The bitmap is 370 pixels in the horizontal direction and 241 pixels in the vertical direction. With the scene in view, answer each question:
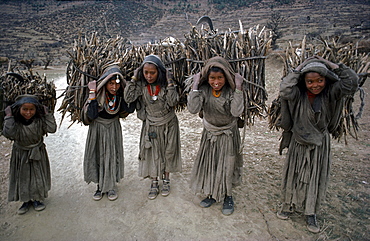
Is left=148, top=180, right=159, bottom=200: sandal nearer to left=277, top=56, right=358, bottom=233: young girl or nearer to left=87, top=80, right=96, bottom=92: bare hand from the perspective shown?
left=87, top=80, right=96, bottom=92: bare hand

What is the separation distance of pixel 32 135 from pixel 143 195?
1659 mm

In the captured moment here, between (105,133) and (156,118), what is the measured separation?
720 millimetres

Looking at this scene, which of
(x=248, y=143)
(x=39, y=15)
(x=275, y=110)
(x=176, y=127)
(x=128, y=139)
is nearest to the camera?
(x=275, y=110)

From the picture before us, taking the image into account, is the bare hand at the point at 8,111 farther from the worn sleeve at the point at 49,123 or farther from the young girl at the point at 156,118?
the young girl at the point at 156,118

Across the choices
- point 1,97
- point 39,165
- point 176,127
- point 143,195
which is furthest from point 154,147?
point 1,97

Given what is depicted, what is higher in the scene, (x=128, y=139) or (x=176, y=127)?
(x=176, y=127)

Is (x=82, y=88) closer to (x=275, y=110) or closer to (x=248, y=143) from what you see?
(x=275, y=110)

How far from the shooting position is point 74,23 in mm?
40281

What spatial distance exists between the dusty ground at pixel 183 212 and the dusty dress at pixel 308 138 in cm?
40

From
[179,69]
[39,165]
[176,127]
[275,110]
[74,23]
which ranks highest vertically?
[74,23]

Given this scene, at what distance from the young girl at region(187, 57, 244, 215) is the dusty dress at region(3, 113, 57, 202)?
1.91m

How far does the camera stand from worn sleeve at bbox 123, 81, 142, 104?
10.2 ft

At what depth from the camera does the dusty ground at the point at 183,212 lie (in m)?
2.80

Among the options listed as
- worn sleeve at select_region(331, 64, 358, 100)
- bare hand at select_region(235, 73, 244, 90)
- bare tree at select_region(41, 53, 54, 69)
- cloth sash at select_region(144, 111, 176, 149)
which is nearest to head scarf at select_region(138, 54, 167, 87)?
cloth sash at select_region(144, 111, 176, 149)
